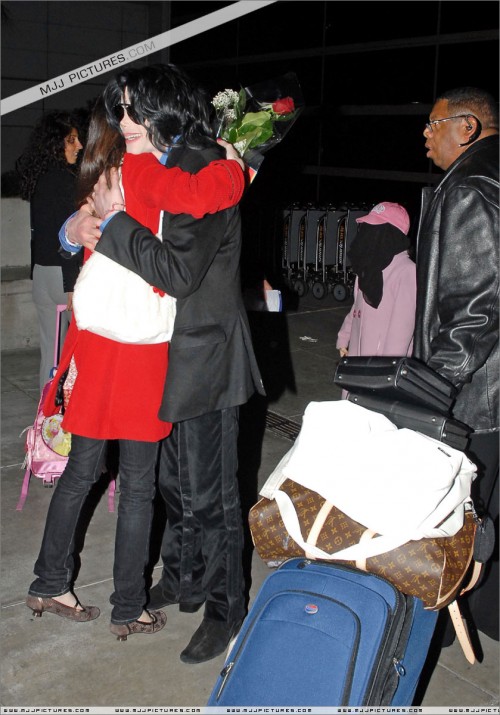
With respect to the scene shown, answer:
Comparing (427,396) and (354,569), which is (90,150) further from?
(354,569)

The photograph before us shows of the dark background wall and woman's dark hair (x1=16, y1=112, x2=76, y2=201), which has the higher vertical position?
the dark background wall

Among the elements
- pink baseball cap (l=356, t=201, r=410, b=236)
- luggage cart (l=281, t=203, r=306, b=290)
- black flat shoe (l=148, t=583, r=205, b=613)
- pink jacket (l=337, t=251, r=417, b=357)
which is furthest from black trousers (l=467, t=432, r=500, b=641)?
luggage cart (l=281, t=203, r=306, b=290)

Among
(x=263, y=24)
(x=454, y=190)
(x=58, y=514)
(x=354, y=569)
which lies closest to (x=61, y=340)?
(x=58, y=514)

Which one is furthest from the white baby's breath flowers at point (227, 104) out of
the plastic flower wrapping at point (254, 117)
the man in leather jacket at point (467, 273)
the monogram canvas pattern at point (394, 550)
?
the monogram canvas pattern at point (394, 550)

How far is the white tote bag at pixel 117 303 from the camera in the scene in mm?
2969

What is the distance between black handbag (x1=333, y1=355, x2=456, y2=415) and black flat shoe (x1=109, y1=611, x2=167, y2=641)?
58.0 inches

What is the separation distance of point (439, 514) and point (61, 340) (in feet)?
12.0

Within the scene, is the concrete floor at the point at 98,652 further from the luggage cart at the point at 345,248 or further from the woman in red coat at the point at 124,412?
the luggage cart at the point at 345,248

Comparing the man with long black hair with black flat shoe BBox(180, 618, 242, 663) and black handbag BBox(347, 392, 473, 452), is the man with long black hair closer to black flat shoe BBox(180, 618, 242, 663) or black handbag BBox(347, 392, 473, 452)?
black flat shoe BBox(180, 618, 242, 663)

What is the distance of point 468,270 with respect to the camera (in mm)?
2953

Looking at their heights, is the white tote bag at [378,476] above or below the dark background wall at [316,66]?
below

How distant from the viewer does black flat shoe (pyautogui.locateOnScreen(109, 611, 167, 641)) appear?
11.2 feet

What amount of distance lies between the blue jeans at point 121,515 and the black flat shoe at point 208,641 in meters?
0.26

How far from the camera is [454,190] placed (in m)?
3.01
